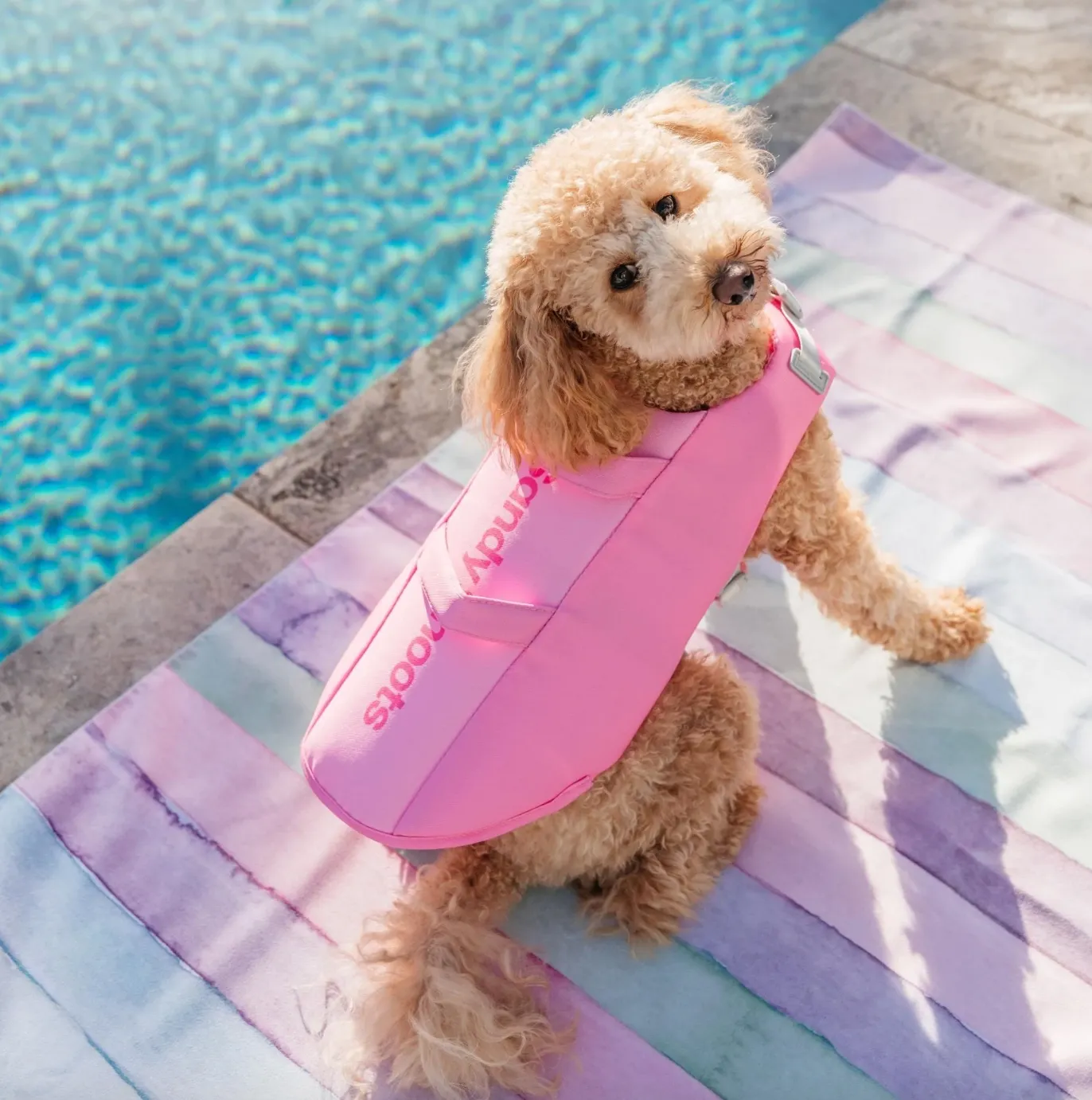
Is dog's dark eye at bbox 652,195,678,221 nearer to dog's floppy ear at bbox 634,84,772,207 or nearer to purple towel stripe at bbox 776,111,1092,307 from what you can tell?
dog's floppy ear at bbox 634,84,772,207

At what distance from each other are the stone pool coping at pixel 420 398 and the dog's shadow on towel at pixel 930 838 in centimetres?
111

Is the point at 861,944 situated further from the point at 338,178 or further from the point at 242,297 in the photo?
the point at 338,178

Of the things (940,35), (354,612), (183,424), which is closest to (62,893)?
(354,612)

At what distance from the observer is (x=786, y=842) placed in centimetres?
179

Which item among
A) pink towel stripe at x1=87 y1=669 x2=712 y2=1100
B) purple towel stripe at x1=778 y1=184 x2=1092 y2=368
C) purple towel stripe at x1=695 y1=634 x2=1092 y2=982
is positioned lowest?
pink towel stripe at x1=87 y1=669 x2=712 y2=1100

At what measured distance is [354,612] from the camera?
2.21 metres

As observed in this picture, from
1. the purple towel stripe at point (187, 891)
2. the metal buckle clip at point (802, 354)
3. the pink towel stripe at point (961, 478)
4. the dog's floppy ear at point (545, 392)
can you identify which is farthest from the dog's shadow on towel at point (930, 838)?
the purple towel stripe at point (187, 891)

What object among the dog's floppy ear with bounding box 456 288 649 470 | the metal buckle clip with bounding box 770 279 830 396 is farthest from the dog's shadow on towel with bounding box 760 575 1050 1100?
the dog's floppy ear with bounding box 456 288 649 470

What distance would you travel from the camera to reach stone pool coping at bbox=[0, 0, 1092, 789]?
2229 mm

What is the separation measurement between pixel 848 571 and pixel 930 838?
501 millimetres

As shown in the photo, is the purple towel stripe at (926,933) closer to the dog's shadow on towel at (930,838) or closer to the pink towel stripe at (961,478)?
the dog's shadow on towel at (930,838)

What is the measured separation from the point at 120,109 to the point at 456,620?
295 centimetres

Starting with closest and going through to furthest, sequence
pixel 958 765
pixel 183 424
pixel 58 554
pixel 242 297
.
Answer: pixel 958 765
pixel 58 554
pixel 183 424
pixel 242 297

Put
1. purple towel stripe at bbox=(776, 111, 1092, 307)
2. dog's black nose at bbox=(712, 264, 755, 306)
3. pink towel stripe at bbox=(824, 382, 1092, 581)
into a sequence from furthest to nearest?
purple towel stripe at bbox=(776, 111, 1092, 307) < pink towel stripe at bbox=(824, 382, 1092, 581) < dog's black nose at bbox=(712, 264, 755, 306)
